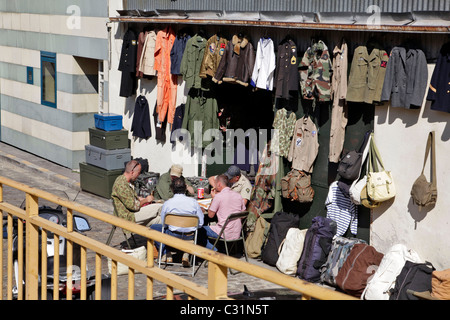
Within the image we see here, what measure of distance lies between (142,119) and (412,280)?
25.1ft

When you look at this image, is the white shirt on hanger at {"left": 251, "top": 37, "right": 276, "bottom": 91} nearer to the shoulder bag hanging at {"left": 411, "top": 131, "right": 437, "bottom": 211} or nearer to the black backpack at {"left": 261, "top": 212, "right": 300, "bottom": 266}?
the black backpack at {"left": 261, "top": 212, "right": 300, "bottom": 266}

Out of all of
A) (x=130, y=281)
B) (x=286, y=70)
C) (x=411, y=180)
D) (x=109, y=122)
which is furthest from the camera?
(x=109, y=122)

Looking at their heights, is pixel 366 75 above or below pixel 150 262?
above

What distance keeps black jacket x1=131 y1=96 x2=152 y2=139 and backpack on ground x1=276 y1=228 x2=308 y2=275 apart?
5.12 meters

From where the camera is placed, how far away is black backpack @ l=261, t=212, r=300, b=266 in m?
11.0

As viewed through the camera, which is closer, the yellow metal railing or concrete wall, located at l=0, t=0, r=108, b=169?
the yellow metal railing

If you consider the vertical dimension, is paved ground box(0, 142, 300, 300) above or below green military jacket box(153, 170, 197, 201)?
below

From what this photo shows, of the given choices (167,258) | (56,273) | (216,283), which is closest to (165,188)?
(167,258)

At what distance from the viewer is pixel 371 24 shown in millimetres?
9742

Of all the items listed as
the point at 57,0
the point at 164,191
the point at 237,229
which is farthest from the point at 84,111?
the point at 237,229

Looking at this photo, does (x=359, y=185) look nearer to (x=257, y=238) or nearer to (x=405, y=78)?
(x=405, y=78)

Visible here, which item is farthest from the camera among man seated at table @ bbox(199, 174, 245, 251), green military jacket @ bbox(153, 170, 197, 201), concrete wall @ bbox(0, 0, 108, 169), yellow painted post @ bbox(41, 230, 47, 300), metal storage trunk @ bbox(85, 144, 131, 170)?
concrete wall @ bbox(0, 0, 108, 169)

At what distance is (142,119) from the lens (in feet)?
49.2

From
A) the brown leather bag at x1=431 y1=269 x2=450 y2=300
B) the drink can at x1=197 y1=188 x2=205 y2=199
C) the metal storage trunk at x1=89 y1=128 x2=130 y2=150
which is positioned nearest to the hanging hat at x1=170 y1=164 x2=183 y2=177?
the drink can at x1=197 y1=188 x2=205 y2=199
